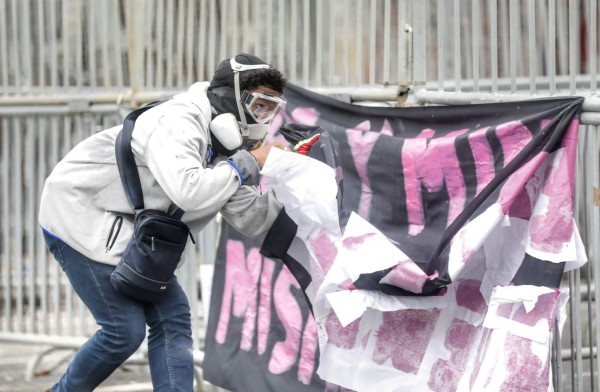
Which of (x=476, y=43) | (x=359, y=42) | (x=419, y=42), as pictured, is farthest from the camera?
(x=359, y=42)

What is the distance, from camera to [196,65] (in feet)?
21.4

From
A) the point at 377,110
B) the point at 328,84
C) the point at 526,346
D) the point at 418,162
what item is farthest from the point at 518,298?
the point at 328,84

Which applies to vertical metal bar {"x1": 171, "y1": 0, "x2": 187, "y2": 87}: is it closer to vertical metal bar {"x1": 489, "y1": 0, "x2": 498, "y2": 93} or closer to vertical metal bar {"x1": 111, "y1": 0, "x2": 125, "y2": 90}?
vertical metal bar {"x1": 111, "y1": 0, "x2": 125, "y2": 90}

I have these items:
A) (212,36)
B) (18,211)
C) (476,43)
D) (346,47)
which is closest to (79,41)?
(212,36)

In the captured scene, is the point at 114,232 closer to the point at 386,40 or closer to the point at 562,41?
the point at 386,40

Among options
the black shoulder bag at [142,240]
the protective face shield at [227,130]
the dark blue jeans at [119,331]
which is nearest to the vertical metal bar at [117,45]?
the dark blue jeans at [119,331]

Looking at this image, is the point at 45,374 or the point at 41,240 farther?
the point at 41,240

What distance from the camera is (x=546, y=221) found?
427 centimetres

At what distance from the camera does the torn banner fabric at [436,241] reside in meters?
4.26

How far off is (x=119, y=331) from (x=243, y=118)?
40.2 inches

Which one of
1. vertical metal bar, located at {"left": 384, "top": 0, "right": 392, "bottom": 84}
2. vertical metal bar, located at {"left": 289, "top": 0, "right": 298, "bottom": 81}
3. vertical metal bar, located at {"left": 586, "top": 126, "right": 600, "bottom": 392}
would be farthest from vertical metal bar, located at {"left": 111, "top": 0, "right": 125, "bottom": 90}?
vertical metal bar, located at {"left": 586, "top": 126, "right": 600, "bottom": 392}

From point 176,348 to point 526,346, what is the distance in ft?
4.92

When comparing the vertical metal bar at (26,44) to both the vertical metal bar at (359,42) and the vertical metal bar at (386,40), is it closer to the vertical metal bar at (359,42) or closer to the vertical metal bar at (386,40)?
the vertical metal bar at (359,42)

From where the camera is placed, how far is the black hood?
4590 millimetres
